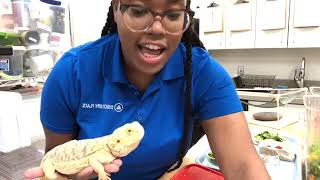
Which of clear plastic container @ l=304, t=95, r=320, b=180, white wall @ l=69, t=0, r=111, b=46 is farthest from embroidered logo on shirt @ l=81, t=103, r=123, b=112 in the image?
white wall @ l=69, t=0, r=111, b=46

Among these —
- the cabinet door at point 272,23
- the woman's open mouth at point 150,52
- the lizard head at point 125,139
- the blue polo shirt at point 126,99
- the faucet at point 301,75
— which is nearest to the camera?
the lizard head at point 125,139

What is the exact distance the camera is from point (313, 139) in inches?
32.8

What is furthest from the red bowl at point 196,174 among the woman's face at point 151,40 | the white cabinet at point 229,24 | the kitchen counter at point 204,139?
the white cabinet at point 229,24

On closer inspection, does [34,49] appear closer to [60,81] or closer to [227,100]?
[60,81]

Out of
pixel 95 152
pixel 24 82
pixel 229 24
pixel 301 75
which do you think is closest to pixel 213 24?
pixel 229 24

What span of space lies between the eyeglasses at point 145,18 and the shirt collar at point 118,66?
162 millimetres

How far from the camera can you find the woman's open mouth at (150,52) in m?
0.67

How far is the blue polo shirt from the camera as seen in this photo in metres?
0.77

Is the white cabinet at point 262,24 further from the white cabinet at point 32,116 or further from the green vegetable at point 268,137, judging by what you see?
the white cabinet at point 32,116

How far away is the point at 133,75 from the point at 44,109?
265 mm

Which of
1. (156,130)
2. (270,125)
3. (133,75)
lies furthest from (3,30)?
(270,125)

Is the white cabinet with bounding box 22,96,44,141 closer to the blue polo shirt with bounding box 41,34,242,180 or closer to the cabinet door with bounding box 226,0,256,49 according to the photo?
the blue polo shirt with bounding box 41,34,242,180

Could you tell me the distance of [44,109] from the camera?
78 centimetres

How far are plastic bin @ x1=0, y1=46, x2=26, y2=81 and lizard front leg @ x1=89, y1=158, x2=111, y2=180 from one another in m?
0.65
